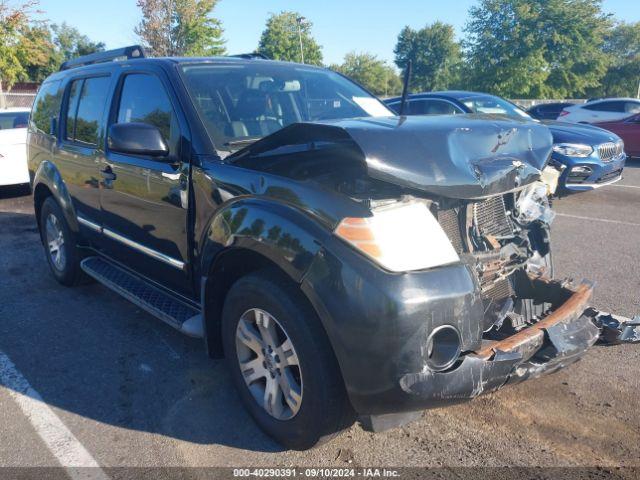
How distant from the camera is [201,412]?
9.99 feet

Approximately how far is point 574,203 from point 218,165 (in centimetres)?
744

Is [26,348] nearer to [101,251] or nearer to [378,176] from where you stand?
[101,251]

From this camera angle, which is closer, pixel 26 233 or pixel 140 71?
pixel 140 71

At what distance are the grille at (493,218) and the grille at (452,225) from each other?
130 millimetres

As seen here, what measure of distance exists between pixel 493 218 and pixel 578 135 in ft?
21.0

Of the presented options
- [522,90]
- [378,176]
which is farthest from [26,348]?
[522,90]

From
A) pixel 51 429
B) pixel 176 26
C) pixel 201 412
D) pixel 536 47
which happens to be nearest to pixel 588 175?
pixel 201 412

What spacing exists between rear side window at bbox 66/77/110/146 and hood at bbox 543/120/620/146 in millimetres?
6623

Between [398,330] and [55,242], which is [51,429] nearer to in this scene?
[398,330]

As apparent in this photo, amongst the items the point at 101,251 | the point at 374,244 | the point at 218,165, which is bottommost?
the point at 101,251

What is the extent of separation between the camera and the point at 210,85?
11.0ft

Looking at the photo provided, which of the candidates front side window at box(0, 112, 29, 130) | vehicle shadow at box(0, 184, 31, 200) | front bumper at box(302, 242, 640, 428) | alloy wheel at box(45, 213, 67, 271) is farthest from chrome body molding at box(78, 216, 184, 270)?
vehicle shadow at box(0, 184, 31, 200)

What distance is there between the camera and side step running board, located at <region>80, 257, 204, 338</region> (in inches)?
122

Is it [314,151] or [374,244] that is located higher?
[314,151]
